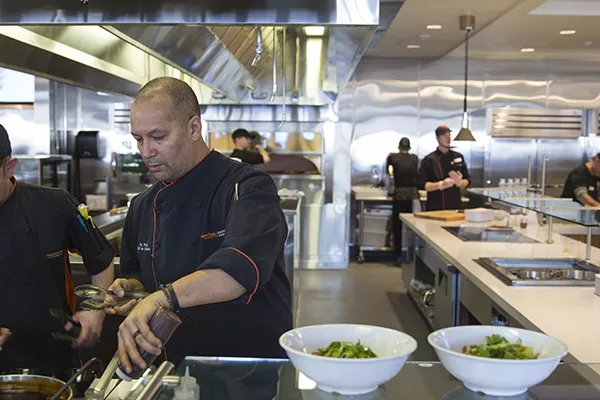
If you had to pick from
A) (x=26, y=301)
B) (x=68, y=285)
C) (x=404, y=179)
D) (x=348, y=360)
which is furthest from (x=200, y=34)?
(x=404, y=179)

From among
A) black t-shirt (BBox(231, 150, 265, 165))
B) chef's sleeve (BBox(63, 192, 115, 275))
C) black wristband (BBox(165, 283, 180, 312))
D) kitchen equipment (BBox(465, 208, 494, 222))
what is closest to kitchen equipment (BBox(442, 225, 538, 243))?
kitchen equipment (BBox(465, 208, 494, 222))

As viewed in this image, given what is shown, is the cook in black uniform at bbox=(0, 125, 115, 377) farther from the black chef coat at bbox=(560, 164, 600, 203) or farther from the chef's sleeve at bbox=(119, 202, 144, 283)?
the black chef coat at bbox=(560, 164, 600, 203)

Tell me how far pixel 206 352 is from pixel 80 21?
3.95ft

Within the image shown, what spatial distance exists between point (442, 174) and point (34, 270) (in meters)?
5.71

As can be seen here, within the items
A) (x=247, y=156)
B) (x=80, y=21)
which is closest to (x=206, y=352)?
(x=80, y=21)

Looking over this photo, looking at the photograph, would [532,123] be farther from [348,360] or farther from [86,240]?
[348,360]

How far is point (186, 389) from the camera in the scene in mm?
1400

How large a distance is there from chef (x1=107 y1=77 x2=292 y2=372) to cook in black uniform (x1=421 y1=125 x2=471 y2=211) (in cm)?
530

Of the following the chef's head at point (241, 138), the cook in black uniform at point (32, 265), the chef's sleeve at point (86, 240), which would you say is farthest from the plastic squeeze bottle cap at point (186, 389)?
the chef's head at point (241, 138)

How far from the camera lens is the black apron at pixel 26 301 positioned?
2105mm

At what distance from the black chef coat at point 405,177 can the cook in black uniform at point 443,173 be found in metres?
1.18

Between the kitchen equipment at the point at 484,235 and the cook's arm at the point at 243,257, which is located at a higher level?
the cook's arm at the point at 243,257

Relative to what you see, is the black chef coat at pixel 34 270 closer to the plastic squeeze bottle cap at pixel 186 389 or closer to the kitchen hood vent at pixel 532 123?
the plastic squeeze bottle cap at pixel 186 389

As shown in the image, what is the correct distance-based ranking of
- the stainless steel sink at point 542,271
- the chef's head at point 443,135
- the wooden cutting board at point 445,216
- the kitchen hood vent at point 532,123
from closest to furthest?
the stainless steel sink at point 542,271 → the wooden cutting board at point 445,216 → the chef's head at point 443,135 → the kitchen hood vent at point 532,123
